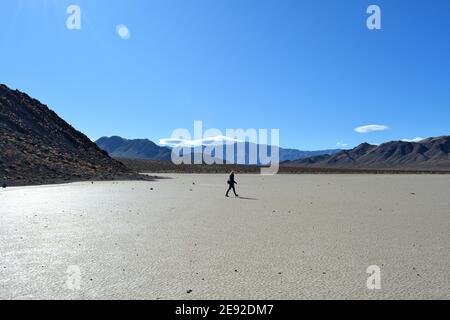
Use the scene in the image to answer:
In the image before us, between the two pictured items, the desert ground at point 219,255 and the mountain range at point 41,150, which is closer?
the desert ground at point 219,255

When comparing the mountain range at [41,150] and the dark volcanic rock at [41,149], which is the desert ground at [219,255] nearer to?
the mountain range at [41,150]

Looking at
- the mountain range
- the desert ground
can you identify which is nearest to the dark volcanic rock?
the mountain range

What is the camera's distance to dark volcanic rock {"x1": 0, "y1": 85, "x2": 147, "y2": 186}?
3653 centimetres

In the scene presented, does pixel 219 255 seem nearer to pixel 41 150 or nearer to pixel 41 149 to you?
pixel 41 150

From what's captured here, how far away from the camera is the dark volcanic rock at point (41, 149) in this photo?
120ft

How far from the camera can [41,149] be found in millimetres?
45406

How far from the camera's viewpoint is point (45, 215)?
1363 centimetres

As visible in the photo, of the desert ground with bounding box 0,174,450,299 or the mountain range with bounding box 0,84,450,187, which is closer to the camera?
the desert ground with bounding box 0,174,450,299

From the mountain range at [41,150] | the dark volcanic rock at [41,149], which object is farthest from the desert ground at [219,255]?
the dark volcanic rock at [41,149]

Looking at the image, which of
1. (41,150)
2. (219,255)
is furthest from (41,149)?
(219,255)

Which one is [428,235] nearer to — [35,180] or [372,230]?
[372,230]

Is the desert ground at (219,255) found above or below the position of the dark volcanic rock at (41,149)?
below

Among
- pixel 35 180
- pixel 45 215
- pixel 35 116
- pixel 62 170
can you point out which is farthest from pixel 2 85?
pixel 45 215

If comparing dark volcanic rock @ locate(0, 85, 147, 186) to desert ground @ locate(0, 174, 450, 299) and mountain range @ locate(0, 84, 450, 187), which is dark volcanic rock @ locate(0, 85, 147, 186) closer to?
mountain range @ locate(0, 84, 450, 187)
